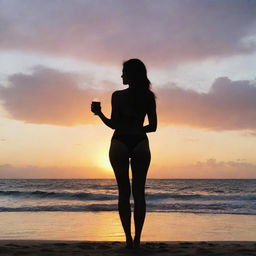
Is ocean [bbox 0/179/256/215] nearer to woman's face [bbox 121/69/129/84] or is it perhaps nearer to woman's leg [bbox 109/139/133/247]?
woman's leg [bbox 109/139/133/247]

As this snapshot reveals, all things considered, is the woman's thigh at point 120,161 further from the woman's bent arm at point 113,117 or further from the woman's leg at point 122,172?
the woman's bent arm at point 113,117

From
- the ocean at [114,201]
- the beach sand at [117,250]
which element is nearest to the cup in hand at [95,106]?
the beach sand at [117,250]

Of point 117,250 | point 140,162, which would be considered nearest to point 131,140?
point 140,162

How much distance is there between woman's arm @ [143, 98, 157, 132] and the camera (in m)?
4.03

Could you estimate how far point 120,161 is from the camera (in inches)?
158

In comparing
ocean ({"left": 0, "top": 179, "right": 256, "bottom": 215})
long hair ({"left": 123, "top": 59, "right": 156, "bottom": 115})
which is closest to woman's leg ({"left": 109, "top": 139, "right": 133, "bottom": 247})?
long hair ({"left": 123, "top": 59, "right": 156, "bottom": 115})

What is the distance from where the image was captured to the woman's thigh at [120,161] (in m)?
3.99

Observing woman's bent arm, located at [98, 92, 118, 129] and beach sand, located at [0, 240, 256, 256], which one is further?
beach sand, located at [0, 240, 256, 256]

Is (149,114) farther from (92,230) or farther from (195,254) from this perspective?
(92,230)

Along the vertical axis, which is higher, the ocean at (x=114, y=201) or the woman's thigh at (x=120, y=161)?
the woman's thigh at (x=120, y=161)

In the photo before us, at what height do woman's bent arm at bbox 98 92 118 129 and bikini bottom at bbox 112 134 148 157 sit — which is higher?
woman's bent arm at bbox 98 92 118 129

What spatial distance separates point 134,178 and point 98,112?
2.47ft

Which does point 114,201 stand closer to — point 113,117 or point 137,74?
point 113,117

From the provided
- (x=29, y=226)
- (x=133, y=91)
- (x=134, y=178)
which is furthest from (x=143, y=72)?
(x=29, y=226)
